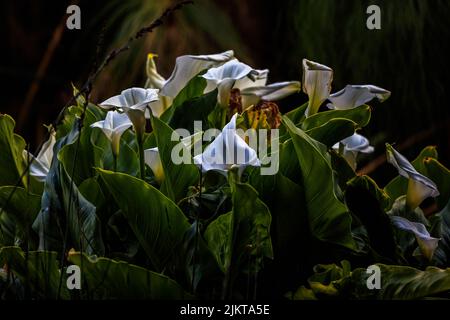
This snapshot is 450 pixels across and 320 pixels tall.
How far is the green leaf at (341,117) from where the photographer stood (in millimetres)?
870

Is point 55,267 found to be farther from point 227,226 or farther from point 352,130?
point 352,130

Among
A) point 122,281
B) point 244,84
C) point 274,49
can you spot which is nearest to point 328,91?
point 244,84

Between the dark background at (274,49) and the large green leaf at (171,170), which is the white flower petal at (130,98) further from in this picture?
the dark background at (274,49)

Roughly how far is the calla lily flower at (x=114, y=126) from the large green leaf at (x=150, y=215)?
9cm

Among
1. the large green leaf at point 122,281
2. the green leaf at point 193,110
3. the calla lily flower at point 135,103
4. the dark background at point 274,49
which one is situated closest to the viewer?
the large green leaf at point 122,281

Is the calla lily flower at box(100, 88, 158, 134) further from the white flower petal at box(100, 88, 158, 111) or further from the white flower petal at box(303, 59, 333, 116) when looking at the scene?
the white flower petal at box(303, 59, 333, 116)

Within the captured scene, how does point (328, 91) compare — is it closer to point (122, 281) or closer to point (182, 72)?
point (182, 72)

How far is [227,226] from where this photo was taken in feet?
2.52

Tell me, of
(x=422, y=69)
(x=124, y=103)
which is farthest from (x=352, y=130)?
(x=422, y=69)

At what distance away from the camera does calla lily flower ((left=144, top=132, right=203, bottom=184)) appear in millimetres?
823

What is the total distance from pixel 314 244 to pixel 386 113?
120 cm

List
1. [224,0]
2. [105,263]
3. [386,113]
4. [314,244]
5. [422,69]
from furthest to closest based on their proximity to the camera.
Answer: [224,0] < [386,113] < [422,69] < [314,244] < [105,263]

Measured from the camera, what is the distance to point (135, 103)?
850mm

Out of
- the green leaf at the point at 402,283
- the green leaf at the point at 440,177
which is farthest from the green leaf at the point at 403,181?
the green leaf at the point at 402,283
